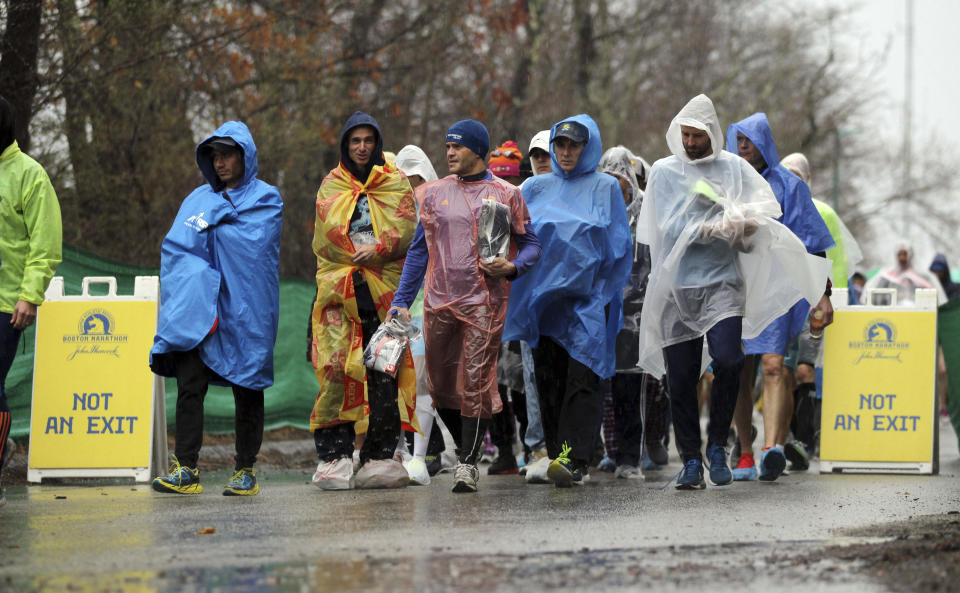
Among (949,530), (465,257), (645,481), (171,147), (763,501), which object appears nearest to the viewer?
(949,530)

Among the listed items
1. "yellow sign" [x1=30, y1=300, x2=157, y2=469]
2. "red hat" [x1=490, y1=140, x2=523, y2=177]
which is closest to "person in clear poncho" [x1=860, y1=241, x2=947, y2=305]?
"red hat" [x1=490, y1=140, x2=523, y2=177]

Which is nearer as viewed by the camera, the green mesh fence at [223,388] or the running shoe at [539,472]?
the running shoe at [539,472]

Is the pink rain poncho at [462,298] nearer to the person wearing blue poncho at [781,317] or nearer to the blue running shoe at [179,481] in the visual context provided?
the blue running shoe at [179,481]

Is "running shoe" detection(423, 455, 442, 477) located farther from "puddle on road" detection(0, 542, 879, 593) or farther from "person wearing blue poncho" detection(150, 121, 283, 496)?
"puddle on road" detection(0, 542, 879, 593)

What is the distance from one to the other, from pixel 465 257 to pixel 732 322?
1453 millimetres

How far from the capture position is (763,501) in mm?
7383

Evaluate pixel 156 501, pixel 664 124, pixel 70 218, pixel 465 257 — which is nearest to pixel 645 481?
pixel 465 257

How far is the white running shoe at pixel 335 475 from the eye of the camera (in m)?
8.24

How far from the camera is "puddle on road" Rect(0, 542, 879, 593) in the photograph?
15.0 ft

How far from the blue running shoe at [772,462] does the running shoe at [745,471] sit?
27 centimetres

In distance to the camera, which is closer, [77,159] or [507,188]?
[507,188]

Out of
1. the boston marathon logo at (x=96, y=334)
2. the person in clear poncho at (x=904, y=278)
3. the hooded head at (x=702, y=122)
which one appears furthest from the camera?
the person in clear poncho at (x=904, y=278)

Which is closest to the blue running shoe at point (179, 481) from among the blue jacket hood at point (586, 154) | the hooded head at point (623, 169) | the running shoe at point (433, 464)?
the running shoe at point (433, 464)

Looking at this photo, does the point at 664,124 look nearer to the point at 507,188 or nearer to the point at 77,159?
the point at 77,159
